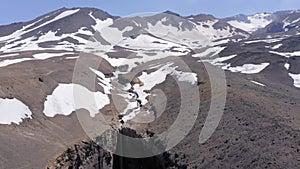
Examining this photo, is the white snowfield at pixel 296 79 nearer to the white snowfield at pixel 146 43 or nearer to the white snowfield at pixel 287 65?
the white snowfield at pixel 287 65

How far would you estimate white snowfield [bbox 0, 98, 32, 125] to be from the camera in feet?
139

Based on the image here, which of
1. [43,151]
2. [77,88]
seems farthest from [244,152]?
[77,88]

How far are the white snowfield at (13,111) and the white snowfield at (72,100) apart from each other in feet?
7.47

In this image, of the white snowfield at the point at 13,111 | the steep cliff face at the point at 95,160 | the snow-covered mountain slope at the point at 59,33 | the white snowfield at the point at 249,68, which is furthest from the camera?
the snow-covered mountain slope at the point at 59,33

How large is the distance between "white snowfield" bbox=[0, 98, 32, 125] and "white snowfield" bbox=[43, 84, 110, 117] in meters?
2.28

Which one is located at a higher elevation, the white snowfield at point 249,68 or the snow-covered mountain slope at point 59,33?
the snow-covered mountain slope at point 59,33

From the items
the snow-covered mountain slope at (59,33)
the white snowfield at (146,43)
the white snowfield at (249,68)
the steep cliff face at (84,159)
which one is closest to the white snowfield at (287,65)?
the white snowfield at (249,68)

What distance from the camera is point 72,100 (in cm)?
5184

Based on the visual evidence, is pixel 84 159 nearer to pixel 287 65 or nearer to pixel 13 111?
pixel 13 111

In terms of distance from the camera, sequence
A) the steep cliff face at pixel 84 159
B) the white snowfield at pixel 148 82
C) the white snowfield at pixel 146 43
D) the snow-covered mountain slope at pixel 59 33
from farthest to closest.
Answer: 1. the snow-covered mountain slope at pixel 59 33
2. the white snowfield at pixel 146 43
3. the white snowfield at pixel 148 82
4. the steep cliff face at pixel 84 159

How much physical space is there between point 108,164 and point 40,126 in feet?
86.8

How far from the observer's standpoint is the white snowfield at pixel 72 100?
157ft

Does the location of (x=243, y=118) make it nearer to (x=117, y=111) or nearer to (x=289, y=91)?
(x=117, y=111)

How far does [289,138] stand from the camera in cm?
2920
